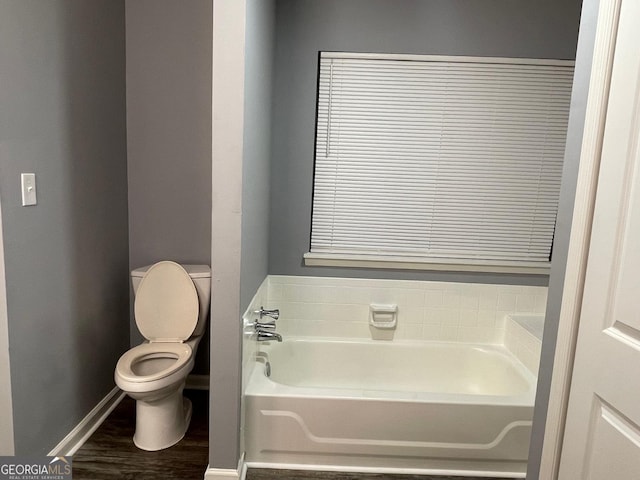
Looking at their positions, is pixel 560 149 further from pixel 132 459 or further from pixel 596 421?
pixel 132 459

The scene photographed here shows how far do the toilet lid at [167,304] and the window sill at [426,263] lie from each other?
74cm

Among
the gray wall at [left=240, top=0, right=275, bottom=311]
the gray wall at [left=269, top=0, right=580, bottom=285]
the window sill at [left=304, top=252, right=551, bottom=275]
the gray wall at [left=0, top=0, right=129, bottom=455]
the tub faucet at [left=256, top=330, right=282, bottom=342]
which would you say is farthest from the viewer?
the window sill at [left=304, top=252, right=551, bottom=275]

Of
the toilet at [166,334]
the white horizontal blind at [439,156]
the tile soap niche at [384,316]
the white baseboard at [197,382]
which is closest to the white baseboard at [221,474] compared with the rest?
the toilet at [166,334]

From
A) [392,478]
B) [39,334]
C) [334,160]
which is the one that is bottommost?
[392,478]

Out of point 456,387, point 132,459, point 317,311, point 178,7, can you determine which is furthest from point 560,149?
point 132,459

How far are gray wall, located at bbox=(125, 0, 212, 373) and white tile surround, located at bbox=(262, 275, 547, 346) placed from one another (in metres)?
0.61

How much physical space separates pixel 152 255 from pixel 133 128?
78 cm

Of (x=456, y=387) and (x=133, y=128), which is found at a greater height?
(x=133, y=128)

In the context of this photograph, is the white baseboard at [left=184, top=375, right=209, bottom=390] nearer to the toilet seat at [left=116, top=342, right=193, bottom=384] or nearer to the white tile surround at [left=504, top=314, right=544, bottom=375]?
the toilet seat at [left=116, top=342, right=193, bottom=384]

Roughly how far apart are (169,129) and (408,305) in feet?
6.01

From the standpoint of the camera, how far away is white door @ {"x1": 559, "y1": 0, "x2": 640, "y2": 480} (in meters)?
1.14

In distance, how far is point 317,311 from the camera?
116 inches

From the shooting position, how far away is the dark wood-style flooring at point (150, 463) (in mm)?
2141

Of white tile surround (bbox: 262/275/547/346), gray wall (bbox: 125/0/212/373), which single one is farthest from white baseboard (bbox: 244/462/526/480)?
gray wall (bbox: 125/0/212/373)
